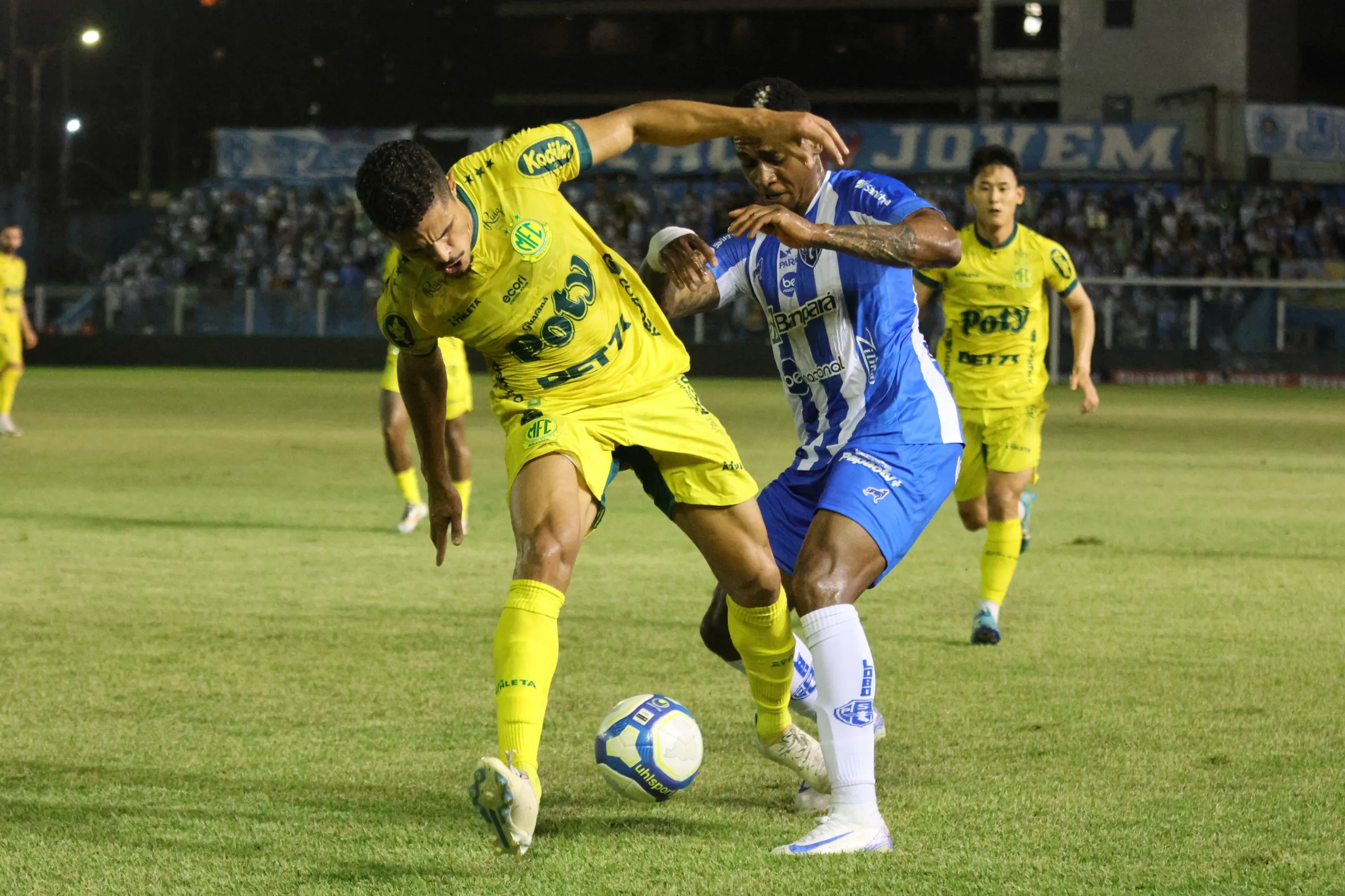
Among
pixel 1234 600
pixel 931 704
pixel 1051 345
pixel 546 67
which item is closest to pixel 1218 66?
pixel 1051 345

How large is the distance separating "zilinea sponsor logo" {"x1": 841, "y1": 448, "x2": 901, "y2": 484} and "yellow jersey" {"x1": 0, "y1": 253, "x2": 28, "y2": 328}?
55.8ft

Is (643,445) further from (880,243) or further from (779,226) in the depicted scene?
(880,243)

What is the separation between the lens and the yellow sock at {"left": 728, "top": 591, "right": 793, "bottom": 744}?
4.70m

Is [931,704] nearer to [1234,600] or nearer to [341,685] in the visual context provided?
[341,685]

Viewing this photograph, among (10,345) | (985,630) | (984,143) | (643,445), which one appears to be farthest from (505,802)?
(984,143)

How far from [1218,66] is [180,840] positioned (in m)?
45.8

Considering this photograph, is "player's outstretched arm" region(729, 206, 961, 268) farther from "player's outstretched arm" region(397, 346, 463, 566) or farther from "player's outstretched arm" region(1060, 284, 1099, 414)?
"player's outstretched arm" region(1060, 284, 1099, 414)

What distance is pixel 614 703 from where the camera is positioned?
19.9 feet

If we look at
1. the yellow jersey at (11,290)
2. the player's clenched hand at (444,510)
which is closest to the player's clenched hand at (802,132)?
the player's clenched hand at (444,510)

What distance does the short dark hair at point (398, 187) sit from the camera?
4020mm

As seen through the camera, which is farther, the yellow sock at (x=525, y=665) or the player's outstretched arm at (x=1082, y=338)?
the player's outstretched arm at (x=1082, y=338)

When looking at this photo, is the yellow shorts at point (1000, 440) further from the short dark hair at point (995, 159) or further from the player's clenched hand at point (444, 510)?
the player's clenched hand at point (444, 510)

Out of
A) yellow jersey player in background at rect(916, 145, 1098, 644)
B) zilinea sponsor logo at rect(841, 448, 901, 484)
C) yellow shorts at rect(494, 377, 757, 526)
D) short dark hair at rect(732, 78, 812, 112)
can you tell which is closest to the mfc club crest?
yellow shorts at rect(494, 377, 757, 526)

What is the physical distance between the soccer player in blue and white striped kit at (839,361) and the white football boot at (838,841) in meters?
0.35
